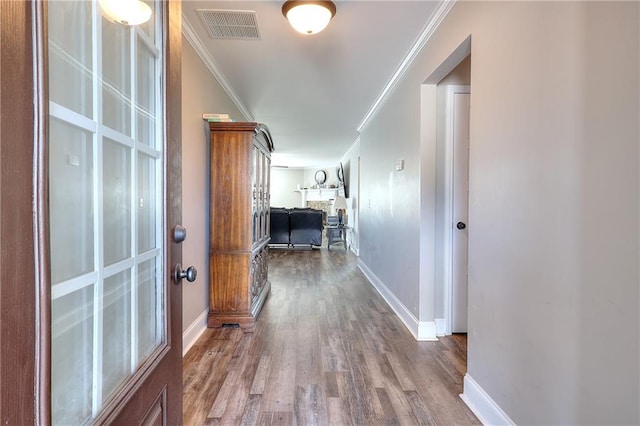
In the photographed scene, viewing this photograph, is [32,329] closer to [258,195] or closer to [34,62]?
[34,62]

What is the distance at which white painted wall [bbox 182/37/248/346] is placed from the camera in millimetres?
2414

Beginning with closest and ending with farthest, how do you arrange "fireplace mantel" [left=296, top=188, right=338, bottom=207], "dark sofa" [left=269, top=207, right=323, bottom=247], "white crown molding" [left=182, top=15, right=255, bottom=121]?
"white crown molding" [left=182, top=15, right=255, bottom=121] → "dark sofa" [left=269, top=207, right=323, bottom=247] → "fireplace mantel" [left=296, top=188, right=338, bottom=207]

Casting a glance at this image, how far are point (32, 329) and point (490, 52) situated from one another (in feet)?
6.47

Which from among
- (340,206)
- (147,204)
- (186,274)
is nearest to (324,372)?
(186,274)

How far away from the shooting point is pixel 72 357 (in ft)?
2.17

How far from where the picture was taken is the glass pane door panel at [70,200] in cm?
59

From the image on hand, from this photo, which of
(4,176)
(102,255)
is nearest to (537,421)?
(102,255)

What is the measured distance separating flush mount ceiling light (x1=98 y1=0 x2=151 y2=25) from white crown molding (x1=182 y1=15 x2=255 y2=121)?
1569 mm

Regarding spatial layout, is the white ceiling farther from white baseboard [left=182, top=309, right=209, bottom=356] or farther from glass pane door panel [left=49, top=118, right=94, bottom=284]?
white baseboard [left=182, top=309, right=209, bottom=356]

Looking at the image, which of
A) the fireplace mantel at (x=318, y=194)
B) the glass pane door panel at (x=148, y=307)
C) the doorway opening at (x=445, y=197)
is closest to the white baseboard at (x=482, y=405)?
the doorway opening at (x=445, y=197)

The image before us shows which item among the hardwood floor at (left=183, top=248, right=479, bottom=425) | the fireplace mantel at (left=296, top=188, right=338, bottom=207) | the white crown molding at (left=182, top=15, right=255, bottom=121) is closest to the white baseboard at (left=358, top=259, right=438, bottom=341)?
the hardwood floor at (left=183, top=248, right=479, bottom=425)

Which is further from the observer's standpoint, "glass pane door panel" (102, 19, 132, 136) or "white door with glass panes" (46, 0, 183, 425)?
"glass pane door panel" (102, 19, 132, 136)

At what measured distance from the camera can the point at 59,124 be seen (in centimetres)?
59

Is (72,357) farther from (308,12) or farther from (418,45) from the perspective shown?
(418,45)
